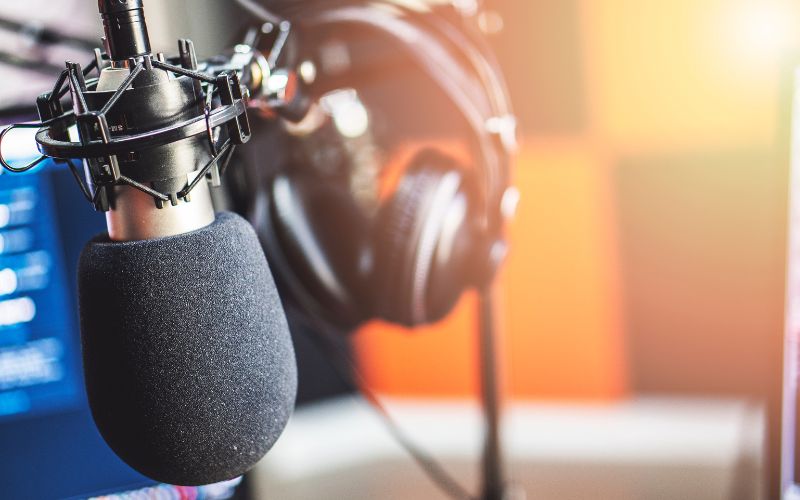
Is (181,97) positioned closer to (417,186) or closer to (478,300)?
(417,186)

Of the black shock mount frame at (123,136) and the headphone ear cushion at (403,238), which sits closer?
the black shock mount frame at (123,136)

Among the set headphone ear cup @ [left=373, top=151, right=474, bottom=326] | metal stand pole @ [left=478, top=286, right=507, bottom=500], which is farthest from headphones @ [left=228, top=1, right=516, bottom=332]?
metal stand pole @ [left=478, top=286, right=507, bottom=500]

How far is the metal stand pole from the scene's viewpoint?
0.79m

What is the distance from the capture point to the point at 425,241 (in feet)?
1.99

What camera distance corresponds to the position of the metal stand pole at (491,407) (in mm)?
789

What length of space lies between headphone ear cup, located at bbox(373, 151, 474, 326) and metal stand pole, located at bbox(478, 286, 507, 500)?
154 mm

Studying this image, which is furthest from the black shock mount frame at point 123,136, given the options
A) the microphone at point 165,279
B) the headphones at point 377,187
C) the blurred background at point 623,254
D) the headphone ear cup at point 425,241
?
the blurred background at point 623,254

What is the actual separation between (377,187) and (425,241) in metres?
0.15

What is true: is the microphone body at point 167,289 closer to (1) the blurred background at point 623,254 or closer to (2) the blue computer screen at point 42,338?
(2) the blue computer screen at point 42,338

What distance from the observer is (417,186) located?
2.05 feet

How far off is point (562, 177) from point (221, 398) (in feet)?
2.93

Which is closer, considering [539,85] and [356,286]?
[356,286]

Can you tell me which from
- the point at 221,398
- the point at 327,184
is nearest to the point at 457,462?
the point at 327,184

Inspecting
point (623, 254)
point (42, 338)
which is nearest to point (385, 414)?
point (42, 338)
